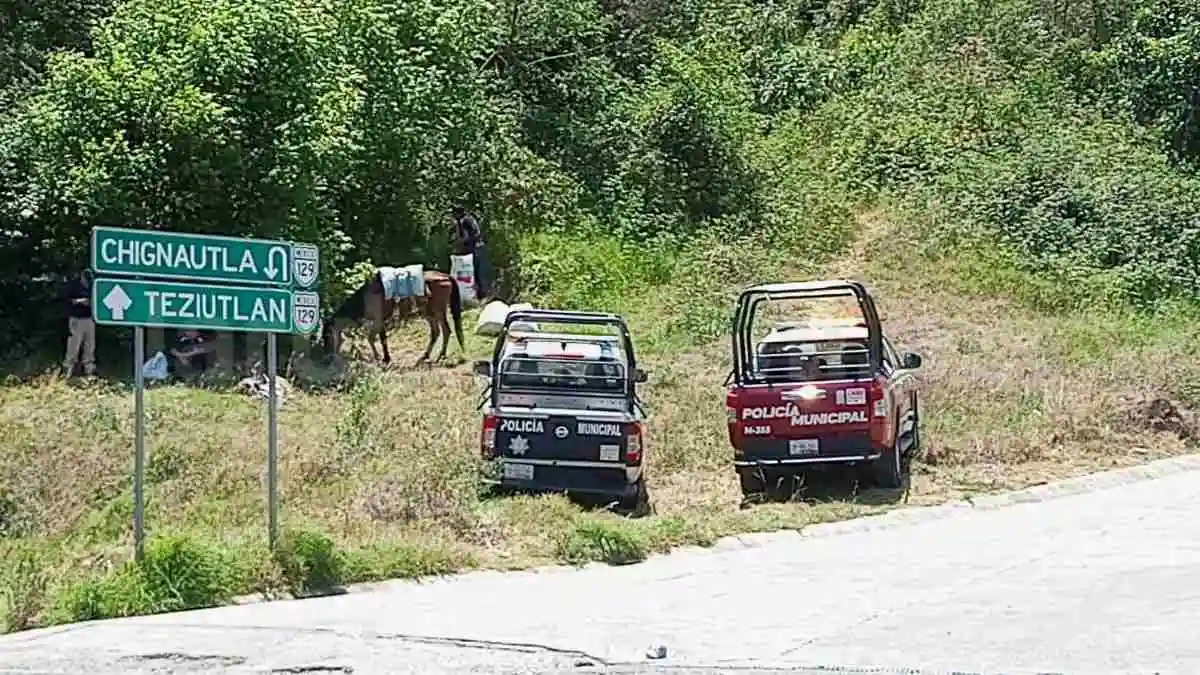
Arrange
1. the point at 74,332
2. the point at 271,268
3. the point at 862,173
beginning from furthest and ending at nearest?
the point at 862,173, the point at 74,332, the point at 271,268

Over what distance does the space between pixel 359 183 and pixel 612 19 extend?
1196 cm

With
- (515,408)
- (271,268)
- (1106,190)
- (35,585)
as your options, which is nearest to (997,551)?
(515,408)

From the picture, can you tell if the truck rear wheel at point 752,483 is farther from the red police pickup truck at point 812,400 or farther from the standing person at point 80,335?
the standing person at point 80,335

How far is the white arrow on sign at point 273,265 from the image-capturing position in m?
11.7

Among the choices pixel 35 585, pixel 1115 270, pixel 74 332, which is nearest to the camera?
pixel 35 585

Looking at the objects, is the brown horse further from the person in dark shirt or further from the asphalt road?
the asphalt road

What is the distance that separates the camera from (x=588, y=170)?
31.1 meters

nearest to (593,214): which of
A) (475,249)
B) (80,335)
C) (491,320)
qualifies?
(475,249)

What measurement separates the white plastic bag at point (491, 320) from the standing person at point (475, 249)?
5.29ft

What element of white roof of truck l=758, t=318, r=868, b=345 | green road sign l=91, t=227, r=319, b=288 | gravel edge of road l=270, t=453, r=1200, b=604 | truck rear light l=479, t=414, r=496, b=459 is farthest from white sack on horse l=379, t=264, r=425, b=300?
green road sign l=91, t=227, r=319, b=288

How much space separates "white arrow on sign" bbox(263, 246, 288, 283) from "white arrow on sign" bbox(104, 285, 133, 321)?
122 centimetres

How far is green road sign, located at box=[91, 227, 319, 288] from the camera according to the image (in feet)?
35.1

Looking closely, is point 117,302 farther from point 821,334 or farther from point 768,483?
point 821,334

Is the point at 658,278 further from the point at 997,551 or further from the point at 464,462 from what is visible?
the point at 997,551
